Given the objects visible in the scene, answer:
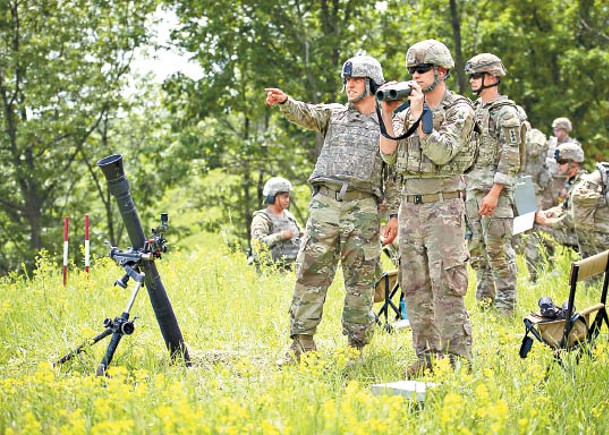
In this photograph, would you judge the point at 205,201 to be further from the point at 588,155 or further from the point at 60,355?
the point at 60,355

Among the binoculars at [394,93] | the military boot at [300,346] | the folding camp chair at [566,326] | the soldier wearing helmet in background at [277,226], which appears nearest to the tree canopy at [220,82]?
the soldier wearing helmet in background at [277,226]

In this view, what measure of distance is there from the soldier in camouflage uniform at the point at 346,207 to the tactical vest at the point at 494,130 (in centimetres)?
167

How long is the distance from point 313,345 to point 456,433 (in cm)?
215

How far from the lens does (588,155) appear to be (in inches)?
770

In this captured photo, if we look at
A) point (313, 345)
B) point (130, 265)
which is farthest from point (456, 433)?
point (130, 265)

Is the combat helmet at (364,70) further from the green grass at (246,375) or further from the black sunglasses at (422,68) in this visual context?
the green grass at (246,375)

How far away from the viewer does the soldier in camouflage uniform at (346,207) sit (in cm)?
604

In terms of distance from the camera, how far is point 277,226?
9.96 m

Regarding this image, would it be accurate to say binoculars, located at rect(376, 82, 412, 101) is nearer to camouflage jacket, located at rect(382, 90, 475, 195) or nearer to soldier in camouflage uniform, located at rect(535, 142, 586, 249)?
camouflage jacket, located at rect(382, 90, 475, 195)

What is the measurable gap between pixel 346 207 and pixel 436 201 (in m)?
0.77

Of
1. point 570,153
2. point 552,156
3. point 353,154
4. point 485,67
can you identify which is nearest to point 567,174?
point 570,153

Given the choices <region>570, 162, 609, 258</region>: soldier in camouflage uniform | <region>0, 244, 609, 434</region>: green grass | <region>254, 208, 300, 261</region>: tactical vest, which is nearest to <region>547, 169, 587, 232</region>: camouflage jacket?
<region>0, 244, 609, 434</region>: green grass

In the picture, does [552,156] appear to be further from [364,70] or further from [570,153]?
[364,70]

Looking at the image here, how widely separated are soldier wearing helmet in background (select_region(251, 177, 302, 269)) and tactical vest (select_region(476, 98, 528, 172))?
9.04 feet
